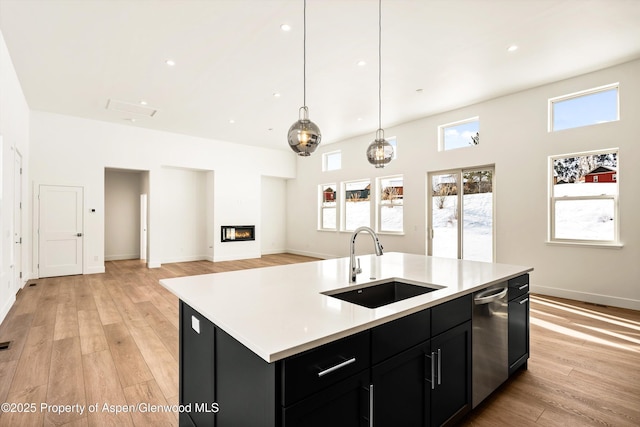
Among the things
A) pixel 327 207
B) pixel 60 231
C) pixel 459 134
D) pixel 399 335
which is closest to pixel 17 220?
pixel 60 231

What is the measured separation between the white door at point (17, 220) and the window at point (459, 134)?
7192 mm

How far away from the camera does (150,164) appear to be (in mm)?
7504

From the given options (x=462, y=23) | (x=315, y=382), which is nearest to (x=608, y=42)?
(x=462, y=23)

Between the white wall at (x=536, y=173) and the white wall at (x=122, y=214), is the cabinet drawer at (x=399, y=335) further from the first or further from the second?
the white wall at (x=122, y=214)

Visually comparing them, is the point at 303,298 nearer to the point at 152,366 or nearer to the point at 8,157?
the point at 152,366

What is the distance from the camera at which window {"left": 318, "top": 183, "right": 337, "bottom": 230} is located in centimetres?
898

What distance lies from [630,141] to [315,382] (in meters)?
5.41

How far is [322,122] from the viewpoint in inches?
275

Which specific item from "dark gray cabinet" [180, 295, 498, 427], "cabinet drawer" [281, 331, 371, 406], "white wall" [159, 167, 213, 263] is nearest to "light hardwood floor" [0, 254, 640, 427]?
"dark gray cabinet" [180, 295, 498, 427]

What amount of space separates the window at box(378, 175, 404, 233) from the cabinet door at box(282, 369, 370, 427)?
238 inches

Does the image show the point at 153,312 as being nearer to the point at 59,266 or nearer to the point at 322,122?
the point at 59,266

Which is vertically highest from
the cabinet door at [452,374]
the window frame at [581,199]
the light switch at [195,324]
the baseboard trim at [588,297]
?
the window frame at [581,199]

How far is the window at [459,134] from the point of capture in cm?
586

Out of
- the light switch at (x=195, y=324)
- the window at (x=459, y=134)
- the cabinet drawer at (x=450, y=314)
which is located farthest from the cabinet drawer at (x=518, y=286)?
the window at (x=459, y=134)
